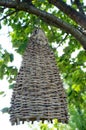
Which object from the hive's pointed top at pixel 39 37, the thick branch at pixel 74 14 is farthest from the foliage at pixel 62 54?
the hive's pointed top at pixel 39 37

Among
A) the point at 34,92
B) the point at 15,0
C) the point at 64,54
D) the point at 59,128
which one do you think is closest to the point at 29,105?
the point at 34,92

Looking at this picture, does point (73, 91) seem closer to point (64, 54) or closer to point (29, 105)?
point (64, 54)

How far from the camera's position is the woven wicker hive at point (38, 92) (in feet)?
11.0

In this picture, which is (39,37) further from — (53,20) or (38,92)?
(53,20)

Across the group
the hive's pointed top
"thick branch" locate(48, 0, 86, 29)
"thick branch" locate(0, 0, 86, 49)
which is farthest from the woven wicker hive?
"thick branch" locate(48, 0, 86, 29)

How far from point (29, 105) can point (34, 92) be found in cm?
14

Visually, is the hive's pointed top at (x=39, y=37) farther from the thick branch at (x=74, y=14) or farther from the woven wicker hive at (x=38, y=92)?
the thick branch at (x=74, y=14)

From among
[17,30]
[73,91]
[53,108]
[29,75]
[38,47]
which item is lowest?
[53,108]

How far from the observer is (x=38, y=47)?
151 inches

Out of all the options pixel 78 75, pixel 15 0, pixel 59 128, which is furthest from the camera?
→ pixel 59 128

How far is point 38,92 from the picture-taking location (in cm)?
344

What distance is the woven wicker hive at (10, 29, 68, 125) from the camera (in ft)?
11.0

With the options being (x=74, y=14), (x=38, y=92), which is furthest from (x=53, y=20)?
(x=38, y=92)

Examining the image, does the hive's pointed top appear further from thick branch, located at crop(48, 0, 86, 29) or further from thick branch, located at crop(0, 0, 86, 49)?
thick branch, located at crop(48, 0, 86, 29)
